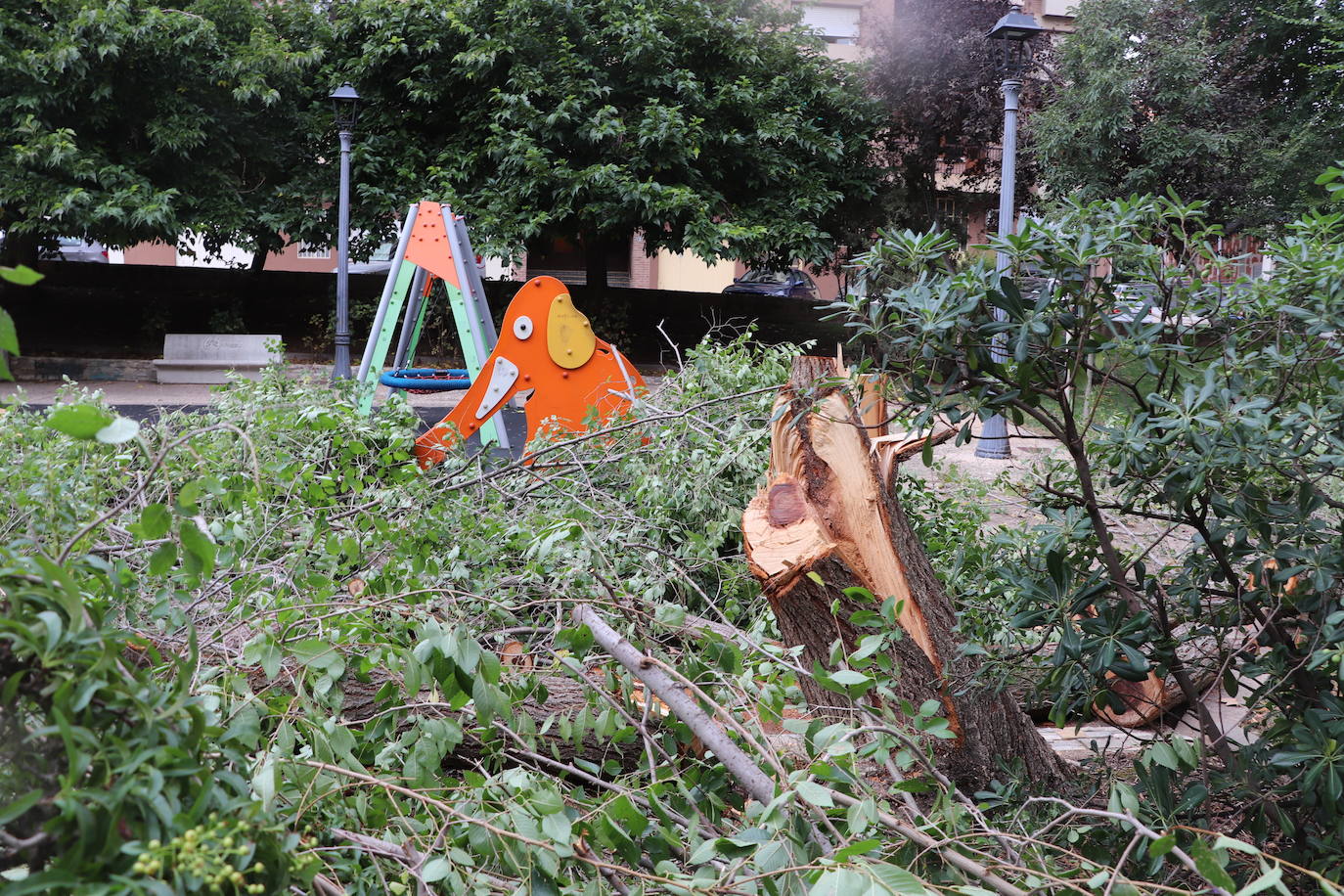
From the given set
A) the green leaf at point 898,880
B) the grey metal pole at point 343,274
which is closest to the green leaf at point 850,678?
the green leaf at point 898,880

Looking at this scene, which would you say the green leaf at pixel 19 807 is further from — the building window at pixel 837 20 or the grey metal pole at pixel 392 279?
the building window at pixel 837 20

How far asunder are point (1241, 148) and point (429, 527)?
15.9 meters

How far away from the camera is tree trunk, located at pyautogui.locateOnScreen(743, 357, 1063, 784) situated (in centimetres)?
251

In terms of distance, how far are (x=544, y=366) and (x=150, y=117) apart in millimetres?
11554

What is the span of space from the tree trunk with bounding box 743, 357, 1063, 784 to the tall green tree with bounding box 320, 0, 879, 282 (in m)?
12.7

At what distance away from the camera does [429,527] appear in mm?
3508

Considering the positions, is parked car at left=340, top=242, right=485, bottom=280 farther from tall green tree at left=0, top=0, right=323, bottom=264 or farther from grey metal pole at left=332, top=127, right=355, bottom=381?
tall green tree at left=0, top=0, right=323, bottom=264

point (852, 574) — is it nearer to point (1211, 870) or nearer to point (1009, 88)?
point (1211, 870)

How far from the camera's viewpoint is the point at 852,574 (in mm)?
2531

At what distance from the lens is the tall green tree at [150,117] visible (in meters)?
13.6

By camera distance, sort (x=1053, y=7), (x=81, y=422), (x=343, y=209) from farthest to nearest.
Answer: (x=1053, y=7)
(x=343, y=209)
(x=81, y=422)

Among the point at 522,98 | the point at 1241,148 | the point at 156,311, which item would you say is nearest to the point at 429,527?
the point at 522,98

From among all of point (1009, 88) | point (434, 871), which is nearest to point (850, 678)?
point (434, 871)

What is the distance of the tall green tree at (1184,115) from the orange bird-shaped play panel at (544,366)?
436 inches
